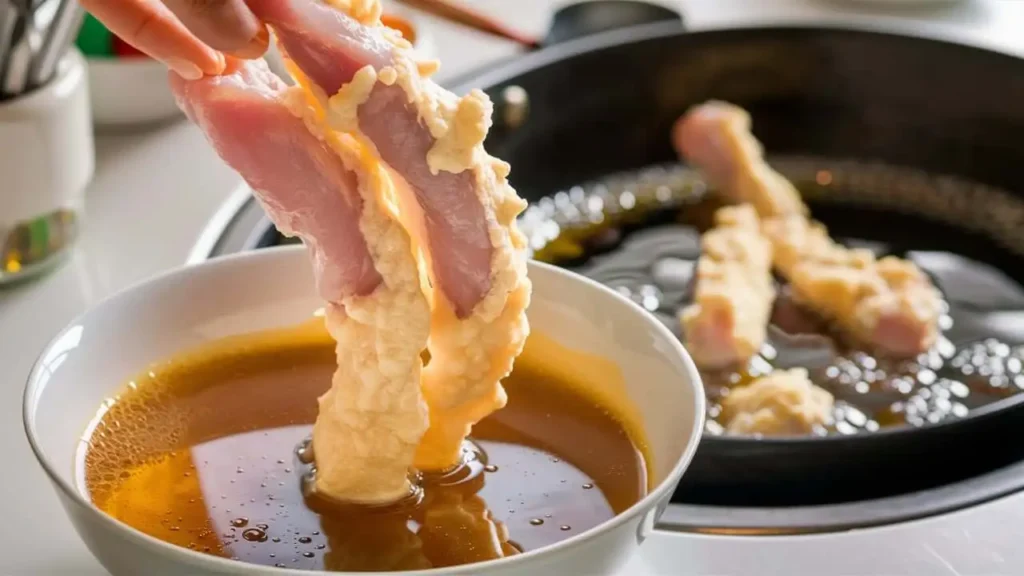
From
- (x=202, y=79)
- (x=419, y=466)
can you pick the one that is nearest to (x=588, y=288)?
(x=419, y=466)

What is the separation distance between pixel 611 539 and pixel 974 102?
94 cm

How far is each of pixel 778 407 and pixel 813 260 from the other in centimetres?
27

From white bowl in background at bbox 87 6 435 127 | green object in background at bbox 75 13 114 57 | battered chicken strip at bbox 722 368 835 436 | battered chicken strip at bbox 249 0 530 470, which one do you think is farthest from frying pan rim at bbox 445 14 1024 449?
battered chicken strip at bbox 249 0 530 470

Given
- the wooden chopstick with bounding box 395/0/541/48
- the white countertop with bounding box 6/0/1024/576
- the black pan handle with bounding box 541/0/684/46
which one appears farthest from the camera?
the black pan handle with bounding box 541/0/684/46

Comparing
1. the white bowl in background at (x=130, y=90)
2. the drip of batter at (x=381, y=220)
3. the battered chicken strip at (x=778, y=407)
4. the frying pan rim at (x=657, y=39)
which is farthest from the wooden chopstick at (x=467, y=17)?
the drip of batter at (x=381, y=220)

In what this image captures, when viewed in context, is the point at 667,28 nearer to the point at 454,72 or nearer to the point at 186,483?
the point at 454,72

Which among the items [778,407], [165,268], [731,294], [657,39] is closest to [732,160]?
[657,39]

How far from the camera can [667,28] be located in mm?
1304

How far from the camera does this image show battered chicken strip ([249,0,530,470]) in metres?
0.48

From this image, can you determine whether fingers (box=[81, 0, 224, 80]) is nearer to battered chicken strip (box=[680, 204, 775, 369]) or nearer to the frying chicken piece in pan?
battered chicken strip (box=[680, 204, 775, 369])

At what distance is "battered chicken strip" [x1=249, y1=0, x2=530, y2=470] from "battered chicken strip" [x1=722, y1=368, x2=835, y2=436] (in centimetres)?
27

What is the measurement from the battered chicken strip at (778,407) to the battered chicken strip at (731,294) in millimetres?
64

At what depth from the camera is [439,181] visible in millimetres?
510

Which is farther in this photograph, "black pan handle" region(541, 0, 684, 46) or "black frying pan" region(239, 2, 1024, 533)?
"black pan handle" region(541, 0, 684, 46)
